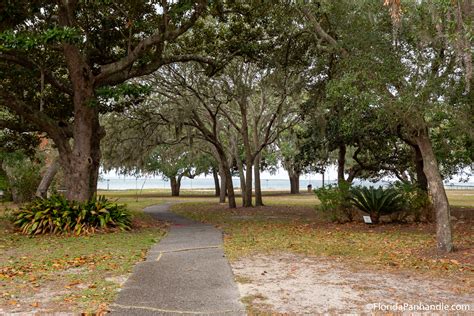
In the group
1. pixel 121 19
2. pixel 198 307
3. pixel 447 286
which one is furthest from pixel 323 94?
pixel 198 307

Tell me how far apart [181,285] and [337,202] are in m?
9.54

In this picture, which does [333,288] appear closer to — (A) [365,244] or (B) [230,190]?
(A) [365,244]

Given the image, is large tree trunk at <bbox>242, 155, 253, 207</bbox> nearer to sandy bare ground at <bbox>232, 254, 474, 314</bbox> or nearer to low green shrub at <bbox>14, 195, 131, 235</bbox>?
low green shrub at <bbox>14, 195, 131, 235</bbox>

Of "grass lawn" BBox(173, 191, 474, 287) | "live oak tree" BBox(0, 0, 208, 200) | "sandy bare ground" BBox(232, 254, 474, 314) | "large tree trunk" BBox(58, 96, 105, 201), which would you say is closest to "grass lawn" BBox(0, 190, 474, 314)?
"grass lawn" BBox(173, 191, 474, 287)

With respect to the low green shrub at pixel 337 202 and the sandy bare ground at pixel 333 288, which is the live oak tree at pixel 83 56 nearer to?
the low green shrub at pixel 337 202

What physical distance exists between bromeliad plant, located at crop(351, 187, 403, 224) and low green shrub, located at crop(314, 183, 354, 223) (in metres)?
0.28

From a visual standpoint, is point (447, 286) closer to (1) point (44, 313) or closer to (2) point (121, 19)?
(1) point (44, 313)

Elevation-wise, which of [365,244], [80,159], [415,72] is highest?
[415,72]

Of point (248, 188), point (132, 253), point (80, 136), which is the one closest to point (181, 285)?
point (132, 253)

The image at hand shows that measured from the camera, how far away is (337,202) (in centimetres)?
1446

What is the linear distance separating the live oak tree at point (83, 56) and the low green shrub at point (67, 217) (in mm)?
748

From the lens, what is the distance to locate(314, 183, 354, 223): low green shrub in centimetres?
1426

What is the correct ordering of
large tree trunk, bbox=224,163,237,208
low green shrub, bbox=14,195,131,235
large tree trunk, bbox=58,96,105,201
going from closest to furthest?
low green shrub, bbox=14,195,131,235, large tree trunk, bbox=58,96,105,201, large tree trunk, bbox=224,163,237,208

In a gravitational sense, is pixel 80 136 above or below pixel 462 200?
above
